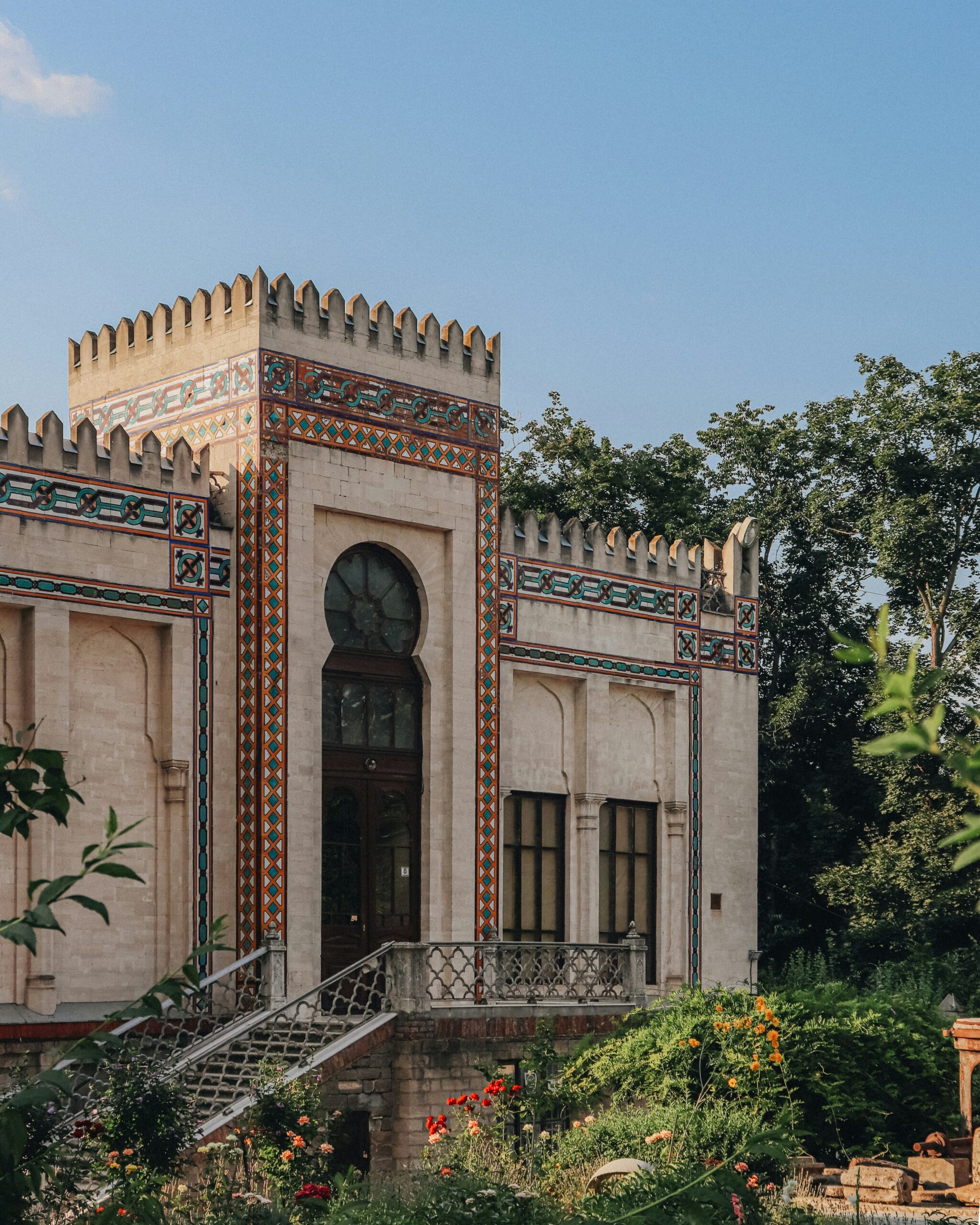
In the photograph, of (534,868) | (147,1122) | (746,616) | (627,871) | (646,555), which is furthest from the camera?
(746,616)

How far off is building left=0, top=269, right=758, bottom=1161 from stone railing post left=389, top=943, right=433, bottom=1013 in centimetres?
133

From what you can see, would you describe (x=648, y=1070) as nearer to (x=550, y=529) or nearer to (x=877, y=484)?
(x=550, y=529)

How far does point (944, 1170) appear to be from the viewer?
14211mm

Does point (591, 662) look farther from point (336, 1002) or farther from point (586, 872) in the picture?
point (336, 1002)

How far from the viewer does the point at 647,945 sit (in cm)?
2152

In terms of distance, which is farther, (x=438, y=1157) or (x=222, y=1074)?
(x=222, y=1074)

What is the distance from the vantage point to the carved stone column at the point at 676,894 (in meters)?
21.5

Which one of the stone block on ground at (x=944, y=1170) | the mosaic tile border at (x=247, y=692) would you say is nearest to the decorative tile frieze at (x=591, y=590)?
the mosaic tile border at (x=247, y=692)

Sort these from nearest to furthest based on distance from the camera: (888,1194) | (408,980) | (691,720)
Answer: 1. (888,1194)
2. (408,980)
3. (691,720)

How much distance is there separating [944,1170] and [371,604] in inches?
327

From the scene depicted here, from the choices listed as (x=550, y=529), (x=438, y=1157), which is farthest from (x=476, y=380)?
(x=438, y=1157)

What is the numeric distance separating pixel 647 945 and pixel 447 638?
5179 mm

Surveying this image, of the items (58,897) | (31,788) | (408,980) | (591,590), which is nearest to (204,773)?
(408,980)

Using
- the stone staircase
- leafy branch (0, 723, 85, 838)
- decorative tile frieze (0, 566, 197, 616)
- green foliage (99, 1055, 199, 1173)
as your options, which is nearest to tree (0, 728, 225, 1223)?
leafy branch (0, 723, 85, 838)
